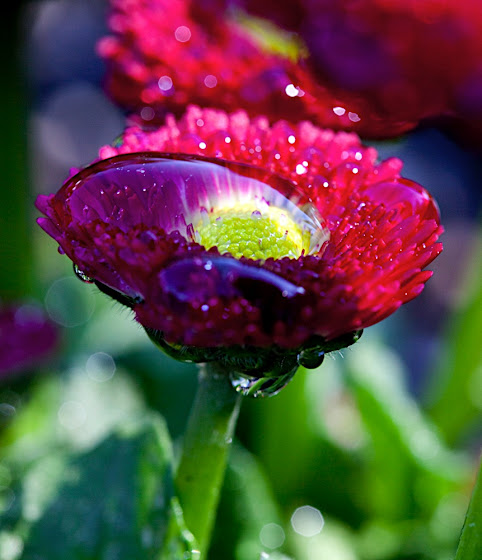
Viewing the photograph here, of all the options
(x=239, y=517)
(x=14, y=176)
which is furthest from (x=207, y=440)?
(x=14, y=176)

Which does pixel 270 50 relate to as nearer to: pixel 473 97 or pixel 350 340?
pixel 473 97

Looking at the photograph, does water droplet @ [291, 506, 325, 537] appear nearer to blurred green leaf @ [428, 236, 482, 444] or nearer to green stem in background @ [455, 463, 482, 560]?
blurred green leaf @ [428, 236, 482, 444]

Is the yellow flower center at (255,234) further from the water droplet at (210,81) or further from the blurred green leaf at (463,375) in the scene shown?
the blurred green leaf at (463,375)

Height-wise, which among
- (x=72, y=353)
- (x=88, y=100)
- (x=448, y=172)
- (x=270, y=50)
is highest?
(x=270, y=50)

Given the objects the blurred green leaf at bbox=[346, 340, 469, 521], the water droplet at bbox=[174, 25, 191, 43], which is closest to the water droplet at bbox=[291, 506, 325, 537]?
the blurred green leaf at bbox=[346, 340, 469, 521]

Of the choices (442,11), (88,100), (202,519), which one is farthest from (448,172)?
(202,519)

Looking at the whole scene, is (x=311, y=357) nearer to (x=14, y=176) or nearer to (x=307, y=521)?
(x=307, y=521)
